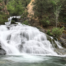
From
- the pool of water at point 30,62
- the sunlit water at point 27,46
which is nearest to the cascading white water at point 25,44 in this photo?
the sunlit water at point 27,46

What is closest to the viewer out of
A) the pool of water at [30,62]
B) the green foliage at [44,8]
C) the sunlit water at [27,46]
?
the pool of water at [30,62]

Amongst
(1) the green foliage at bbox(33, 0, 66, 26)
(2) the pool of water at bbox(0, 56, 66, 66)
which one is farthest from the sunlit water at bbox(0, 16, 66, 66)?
(1) the green foliage at bbox(33, 0, 66, 26)

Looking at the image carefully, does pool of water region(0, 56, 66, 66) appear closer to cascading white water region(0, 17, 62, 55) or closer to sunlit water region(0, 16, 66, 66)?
sunlit water region(0, 16, 66, 66)

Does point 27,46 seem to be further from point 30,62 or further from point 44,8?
point 44,8

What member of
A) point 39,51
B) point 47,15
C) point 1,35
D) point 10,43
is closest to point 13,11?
point 47,15

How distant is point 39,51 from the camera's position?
10.2m

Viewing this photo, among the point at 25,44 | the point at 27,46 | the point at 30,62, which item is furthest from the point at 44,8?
the point at 30,62

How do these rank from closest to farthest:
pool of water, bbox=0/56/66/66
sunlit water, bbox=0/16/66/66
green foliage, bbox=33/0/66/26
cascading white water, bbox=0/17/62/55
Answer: pool of water, bbox=0/56/66/66 < sunlit water, bbox=0/16/66/66 < cascading white water, bbox=0/17/62/55 < green foliage, bbox=33/0/66/26

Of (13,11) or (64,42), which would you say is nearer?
(64,42)

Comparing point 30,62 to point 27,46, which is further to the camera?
point 27,46

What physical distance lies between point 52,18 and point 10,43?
37.1 ft

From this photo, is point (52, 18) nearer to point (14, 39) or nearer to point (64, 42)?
point (64, 42)

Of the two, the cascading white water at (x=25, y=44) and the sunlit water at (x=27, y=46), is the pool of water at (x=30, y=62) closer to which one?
the sunlit water at (x=27, y=46)

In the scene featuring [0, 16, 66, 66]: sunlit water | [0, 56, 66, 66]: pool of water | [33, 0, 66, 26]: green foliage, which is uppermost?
[33, 0, 66, 26]: green foliage
